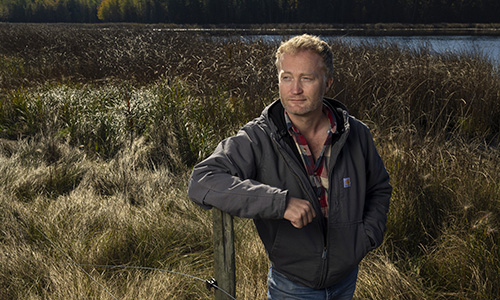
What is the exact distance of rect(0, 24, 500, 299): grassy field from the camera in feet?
7.86

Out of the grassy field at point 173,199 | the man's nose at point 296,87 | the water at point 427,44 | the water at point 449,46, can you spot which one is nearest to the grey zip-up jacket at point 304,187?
the man's nose at point 296,87

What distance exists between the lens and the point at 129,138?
5.10 meters

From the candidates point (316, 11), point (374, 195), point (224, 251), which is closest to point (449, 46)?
point (374, 195)

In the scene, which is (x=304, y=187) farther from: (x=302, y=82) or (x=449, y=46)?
(x=449, y=46)

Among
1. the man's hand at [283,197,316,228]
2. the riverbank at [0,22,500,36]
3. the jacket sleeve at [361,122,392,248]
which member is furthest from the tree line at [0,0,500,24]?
the man's hand at [283,197,316,228]

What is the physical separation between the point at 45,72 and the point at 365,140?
31.5 ft

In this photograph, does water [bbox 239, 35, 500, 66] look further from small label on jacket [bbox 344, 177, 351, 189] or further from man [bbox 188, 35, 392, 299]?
small label on jacket [bbox 344, 177, 351, 189]

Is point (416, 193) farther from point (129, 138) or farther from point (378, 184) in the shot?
point (129, 138)

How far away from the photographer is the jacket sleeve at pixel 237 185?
1267 mm

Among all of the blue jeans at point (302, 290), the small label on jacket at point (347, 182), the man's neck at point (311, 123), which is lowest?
the blue jeans at point (302, 290)

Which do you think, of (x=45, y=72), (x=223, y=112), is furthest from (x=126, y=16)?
(x=223, y=112)

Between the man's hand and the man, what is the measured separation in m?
0.12

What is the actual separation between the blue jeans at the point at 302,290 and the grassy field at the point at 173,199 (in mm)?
637

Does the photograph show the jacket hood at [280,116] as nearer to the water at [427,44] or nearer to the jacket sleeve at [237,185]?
the jacket sleeve at [237,185]
